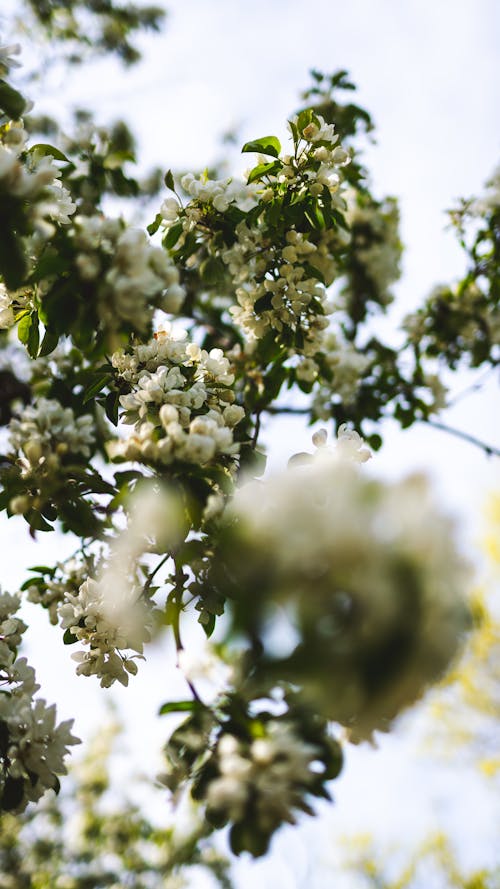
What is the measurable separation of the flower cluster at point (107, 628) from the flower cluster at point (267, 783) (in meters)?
0.83

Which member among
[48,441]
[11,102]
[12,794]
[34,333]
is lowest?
[12,794]

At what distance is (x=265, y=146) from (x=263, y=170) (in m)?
0.08

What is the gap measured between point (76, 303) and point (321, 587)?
0.94 meters

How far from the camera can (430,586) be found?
98 cm

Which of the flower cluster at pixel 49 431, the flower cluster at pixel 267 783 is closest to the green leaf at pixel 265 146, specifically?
the flower cluster at pixel 49 431

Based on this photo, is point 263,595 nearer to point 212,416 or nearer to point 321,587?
point 321,587

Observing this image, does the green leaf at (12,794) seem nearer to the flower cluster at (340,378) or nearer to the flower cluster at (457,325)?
the flower cluster at (340,378)

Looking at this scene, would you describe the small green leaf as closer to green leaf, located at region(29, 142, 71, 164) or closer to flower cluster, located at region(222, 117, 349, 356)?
flower cluster, located at region(222, 117, 349, 356)

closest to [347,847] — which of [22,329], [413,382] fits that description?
[413,382]

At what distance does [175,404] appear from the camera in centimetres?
186

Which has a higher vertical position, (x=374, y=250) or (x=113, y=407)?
(x=374, y=250)

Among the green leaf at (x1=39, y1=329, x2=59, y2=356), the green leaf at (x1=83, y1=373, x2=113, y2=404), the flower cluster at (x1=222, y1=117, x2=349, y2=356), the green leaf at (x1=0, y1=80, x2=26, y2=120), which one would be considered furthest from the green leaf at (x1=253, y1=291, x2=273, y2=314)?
the green leaf at (x1=0, y1=80, x2=26, y2=120)

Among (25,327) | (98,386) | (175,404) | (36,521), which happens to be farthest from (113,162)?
A: (36,521)

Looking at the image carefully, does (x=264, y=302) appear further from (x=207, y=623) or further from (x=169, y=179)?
(x=207, y=623)
